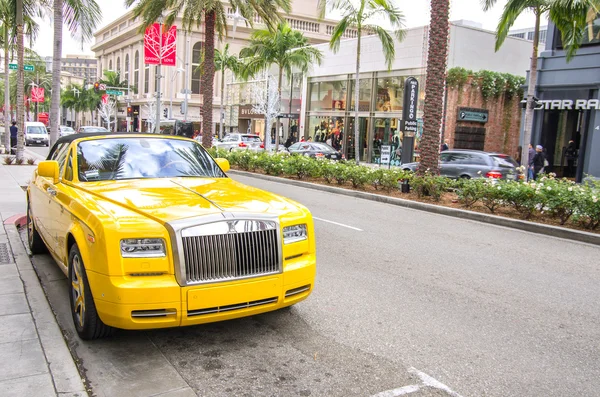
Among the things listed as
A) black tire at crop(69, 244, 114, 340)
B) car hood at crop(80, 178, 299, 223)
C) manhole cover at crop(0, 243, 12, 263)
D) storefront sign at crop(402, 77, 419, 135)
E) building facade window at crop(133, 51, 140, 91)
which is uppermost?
building facade window at crop(133, 51, 140, 91)

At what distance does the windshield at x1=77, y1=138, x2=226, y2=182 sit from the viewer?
5355mm

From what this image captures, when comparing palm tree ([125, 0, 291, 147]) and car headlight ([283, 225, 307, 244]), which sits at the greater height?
palm tree ([125, 0, 291, 147])

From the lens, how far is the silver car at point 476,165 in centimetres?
1747

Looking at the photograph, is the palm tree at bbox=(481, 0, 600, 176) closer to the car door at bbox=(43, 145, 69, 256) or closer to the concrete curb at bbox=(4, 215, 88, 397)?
the car door at bbox=(43, 145, 69, 256)

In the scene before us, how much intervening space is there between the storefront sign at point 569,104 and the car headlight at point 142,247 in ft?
70.7

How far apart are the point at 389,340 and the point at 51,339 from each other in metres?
2.82

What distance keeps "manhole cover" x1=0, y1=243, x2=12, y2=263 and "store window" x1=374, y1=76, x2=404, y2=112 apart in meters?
27.1

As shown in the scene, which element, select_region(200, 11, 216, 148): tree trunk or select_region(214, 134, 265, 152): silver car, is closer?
select_region(200, 11, 216, 148): tree trunk

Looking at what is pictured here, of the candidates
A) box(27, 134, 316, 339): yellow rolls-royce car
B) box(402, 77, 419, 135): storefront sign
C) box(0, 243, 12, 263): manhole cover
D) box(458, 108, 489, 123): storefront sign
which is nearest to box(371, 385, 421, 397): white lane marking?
box(27, 134, 316, 339): yellow rolls-royce car

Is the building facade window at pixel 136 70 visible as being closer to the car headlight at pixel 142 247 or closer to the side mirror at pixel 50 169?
the side mirror at pixel 50 169

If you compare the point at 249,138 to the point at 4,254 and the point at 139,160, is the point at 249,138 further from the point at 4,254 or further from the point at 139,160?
the point at 139,160

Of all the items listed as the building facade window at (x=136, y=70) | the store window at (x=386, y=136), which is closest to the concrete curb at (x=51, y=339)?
the store window at (x=386, y=136)

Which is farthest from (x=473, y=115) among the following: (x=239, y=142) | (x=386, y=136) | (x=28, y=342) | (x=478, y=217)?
(x=28, y=342)

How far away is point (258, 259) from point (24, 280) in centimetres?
315
